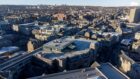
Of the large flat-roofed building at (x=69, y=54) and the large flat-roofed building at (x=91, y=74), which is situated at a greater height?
the large flat-roofed building at (x=91, y=74)

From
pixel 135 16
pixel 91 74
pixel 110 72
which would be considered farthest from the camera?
pixel 135 16

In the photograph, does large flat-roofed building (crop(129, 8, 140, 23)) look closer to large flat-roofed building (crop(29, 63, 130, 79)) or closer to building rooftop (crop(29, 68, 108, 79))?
large flat-roofed building (crop(29, 63, 130, 79))

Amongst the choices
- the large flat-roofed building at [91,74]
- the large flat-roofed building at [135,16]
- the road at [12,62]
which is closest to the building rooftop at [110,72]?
the large flat-roofed building at [91,74]

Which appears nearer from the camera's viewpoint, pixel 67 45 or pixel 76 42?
pixel 67 45

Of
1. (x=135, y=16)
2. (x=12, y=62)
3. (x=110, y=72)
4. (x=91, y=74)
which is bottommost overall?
(x=135, y=16)

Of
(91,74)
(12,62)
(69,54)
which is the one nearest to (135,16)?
(69,54)

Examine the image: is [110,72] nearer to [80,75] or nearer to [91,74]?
[91,74]

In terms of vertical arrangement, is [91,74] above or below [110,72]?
above

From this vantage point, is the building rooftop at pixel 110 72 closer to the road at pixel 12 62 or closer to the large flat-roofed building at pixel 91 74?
the large flat-roofed building at pixel 91 74

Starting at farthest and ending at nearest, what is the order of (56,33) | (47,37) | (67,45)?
(56,33) → (47,37) → (67,45)

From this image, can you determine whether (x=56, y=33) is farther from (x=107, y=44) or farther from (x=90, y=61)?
(x=90, y=61)

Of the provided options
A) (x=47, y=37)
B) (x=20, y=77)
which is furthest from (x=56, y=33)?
(x=20, y=77)
